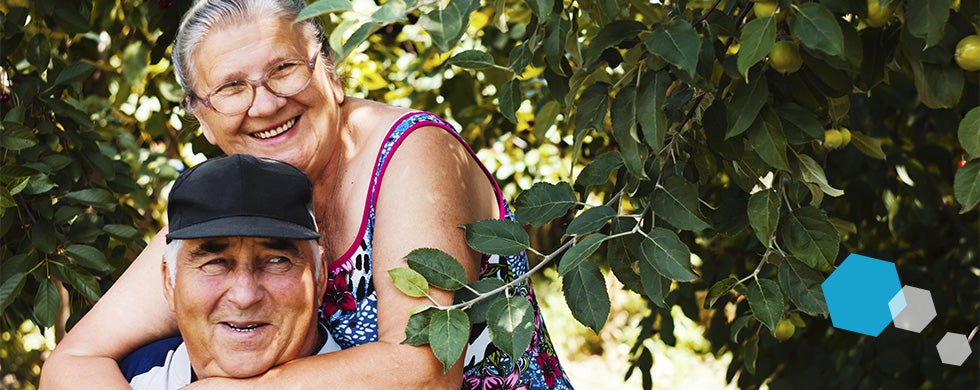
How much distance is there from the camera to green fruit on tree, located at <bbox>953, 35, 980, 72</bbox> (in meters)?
1.47

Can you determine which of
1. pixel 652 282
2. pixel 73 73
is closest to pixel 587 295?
pixel 652 282

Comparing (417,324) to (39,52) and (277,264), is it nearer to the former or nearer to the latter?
(277,264)

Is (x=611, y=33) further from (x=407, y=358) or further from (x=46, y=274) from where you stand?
(x=46, y=274)

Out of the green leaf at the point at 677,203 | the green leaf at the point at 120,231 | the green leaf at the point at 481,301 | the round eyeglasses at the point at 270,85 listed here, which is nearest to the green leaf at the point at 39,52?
the green leaf at the point at 120,231

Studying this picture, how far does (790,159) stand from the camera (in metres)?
1.75

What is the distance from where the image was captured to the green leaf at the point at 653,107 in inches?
60.4

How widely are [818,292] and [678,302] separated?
186 cm

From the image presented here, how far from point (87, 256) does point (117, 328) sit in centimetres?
50

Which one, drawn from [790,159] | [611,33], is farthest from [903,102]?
[611,33]

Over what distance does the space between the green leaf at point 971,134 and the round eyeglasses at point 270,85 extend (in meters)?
1.16

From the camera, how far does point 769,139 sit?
1.58 metres

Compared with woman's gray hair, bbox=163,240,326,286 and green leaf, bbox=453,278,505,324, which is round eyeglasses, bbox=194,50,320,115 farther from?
green leaf, bbox=453,278,505,324

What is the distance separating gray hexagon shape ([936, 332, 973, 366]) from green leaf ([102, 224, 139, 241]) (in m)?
2.16

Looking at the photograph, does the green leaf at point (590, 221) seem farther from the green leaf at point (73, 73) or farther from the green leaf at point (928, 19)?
the green leaf at point (73, 73)
